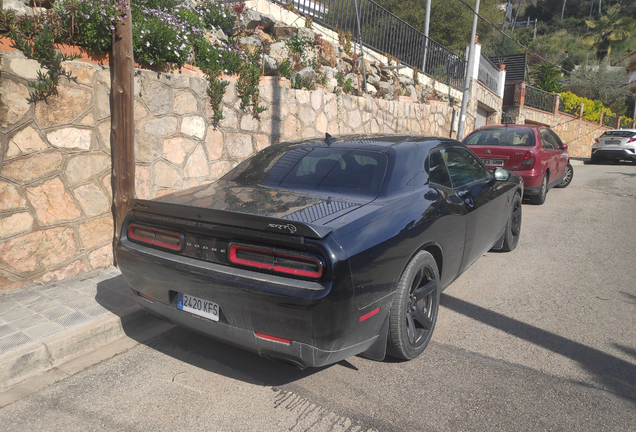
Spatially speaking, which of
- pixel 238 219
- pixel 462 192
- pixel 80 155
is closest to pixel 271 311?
→ pixel 238 219

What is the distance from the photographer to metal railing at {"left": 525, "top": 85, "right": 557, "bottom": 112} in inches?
984

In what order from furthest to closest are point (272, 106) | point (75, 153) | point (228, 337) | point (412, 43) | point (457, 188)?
point (412, 43), point (272, 106), point (75, 153), point (457, 188), point (228, 337)

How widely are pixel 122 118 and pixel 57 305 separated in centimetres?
192

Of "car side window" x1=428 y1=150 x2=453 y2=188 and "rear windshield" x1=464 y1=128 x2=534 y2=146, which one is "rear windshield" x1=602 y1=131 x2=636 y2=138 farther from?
"car side window" x1=428 y1=150 x2=453 y2=188

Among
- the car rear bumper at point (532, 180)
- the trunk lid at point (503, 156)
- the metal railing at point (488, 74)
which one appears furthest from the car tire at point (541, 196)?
the metal railing at point (488, 74)

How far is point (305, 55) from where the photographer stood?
8922mm

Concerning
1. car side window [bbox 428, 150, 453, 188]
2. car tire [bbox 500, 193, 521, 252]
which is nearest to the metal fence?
car tire [bbox 500, 193, 521, 252]

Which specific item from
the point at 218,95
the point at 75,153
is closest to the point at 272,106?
the point at 218,95

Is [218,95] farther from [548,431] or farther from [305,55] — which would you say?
[548,431]

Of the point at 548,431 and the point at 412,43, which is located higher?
the point at 412,43

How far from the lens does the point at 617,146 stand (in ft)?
62.9

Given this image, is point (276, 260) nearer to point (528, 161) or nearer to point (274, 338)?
point (274, 338)

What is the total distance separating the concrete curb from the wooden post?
4.73 feet

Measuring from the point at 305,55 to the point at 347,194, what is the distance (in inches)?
249
